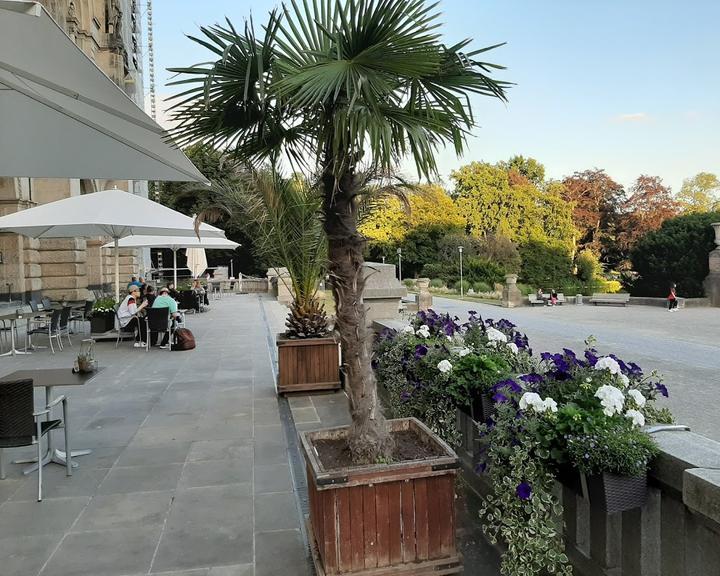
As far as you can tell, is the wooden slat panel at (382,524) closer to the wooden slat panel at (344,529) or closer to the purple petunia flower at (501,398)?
the wooden slat panel at (344,529)

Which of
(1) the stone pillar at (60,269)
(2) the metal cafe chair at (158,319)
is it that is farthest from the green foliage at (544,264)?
(2) the metal cafe chair at (158,319)

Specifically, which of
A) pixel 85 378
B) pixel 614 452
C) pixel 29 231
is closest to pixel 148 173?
pixel 85 378

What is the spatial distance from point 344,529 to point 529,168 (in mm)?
46652

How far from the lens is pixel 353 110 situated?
2205 millimetres

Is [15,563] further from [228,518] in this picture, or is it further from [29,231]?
[29,231]

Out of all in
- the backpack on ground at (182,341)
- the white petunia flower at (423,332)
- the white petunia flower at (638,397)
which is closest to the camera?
the white petunia flower at (638,397)

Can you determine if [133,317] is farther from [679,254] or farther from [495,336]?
[679,254]

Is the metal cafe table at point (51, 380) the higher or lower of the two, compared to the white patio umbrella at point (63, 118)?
lower

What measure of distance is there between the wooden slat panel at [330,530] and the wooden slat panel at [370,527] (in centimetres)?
14

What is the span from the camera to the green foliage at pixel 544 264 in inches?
1511

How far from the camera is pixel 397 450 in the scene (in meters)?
2.86

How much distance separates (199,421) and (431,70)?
430 centimetres

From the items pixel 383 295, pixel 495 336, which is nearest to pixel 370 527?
pixel 495 336

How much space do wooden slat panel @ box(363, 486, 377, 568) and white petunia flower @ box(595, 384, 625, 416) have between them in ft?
3.43
